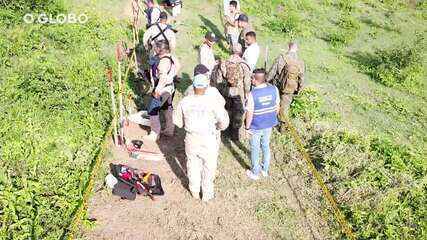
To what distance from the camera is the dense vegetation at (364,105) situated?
332 inches

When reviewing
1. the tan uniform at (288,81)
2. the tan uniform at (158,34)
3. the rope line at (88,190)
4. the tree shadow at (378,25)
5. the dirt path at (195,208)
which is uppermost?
the tan uniform at (158,34)

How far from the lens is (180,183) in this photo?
8.59 metres

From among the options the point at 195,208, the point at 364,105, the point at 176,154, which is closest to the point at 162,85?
the point at 176,154

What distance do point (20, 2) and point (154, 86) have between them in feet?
23.1

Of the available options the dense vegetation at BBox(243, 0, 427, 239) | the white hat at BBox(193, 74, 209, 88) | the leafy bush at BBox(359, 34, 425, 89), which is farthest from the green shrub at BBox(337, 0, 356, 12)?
the white hat at BBox(193, 74, 209, 88)

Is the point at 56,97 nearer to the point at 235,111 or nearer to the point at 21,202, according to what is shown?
the point at 21,202

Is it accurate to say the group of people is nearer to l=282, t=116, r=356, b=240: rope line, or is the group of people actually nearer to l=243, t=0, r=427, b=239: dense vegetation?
l=282, t=116, r=356, b=240: rope line

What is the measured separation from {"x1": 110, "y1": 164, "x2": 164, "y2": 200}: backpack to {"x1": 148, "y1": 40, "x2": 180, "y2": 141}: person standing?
1.55 meters

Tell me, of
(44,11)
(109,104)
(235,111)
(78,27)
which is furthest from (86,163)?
(44,11)

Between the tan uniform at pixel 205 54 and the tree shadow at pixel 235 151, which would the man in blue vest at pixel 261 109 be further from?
the tan uniform at pixel 205 54

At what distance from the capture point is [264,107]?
8117 millimetres

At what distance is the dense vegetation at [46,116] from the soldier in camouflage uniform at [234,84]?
2.64m

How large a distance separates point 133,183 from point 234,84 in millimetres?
2999

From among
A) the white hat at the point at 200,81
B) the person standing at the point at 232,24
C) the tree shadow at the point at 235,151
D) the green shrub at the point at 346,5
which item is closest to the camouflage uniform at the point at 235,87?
the tree shadow at the point at 235,151
